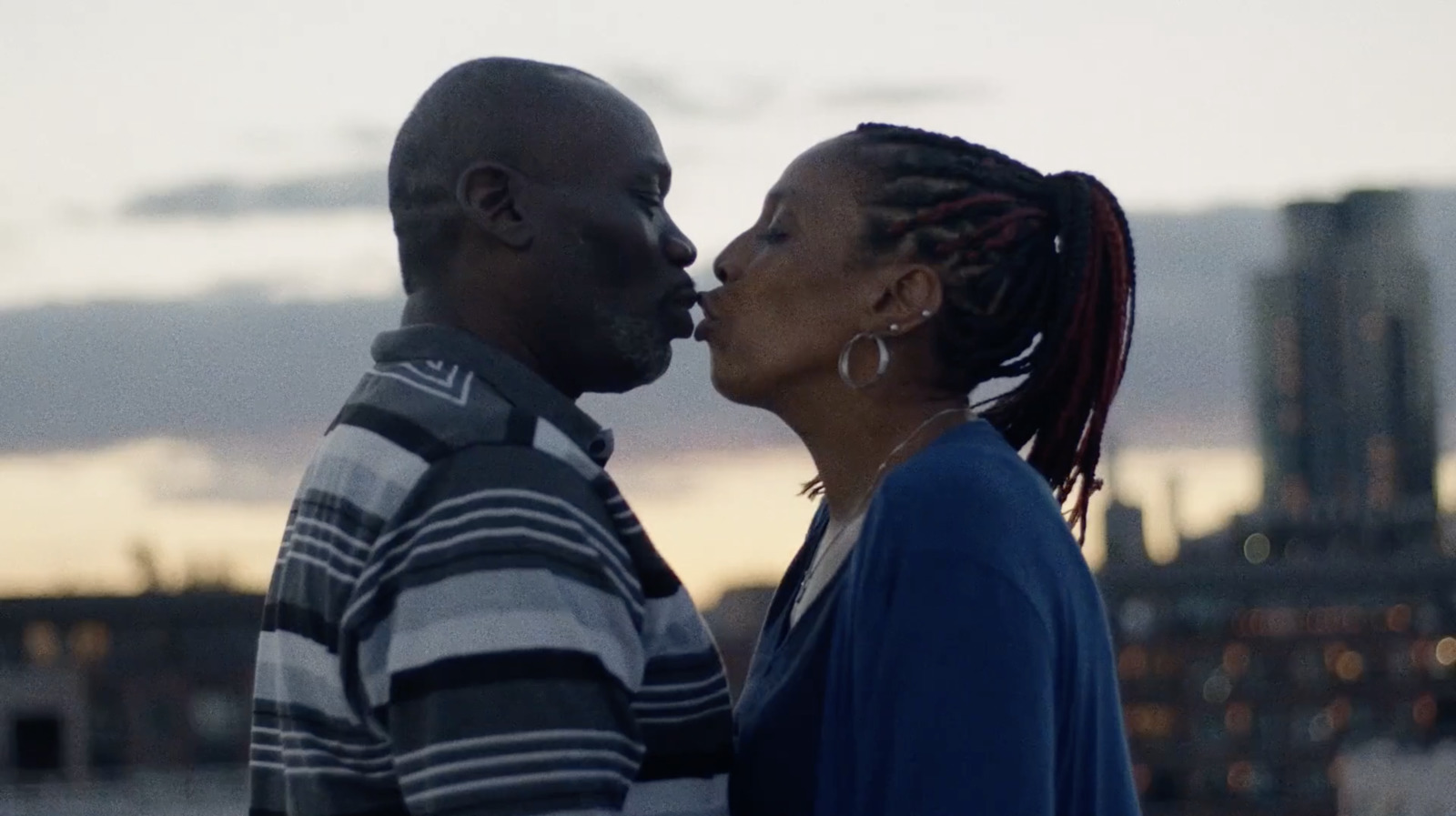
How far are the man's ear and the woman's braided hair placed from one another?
2.00 feet

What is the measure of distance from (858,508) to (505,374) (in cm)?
77

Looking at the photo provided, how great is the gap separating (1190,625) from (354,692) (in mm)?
100921

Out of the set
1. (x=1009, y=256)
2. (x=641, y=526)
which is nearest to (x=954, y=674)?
(x=641, y=526)

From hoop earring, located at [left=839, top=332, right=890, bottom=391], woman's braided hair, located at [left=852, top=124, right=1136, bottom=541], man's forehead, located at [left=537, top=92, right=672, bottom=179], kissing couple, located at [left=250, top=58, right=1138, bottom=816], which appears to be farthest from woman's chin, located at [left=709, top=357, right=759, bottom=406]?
man's forehead, located at [left=537, top=92, right=672, bottom=179]

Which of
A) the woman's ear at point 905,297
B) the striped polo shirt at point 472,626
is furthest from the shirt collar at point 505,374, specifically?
the woman's ear at point 905,297

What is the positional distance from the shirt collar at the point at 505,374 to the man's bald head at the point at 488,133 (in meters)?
0.13

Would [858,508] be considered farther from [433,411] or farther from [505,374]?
[433,411]

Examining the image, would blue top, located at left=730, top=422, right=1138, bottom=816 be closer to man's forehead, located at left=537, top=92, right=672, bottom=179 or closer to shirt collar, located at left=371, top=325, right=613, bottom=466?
shirt collar, located at left=371, top=325, right=613, bottom=466

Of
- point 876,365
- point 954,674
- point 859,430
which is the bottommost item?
point 954,674

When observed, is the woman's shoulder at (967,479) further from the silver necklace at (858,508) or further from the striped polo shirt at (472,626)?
the striped polo shirt at (472,626)

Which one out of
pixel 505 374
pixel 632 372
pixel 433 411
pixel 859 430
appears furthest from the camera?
pixel 859 430

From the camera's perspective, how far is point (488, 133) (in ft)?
13.3

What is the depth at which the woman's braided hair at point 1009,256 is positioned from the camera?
4.32 metres

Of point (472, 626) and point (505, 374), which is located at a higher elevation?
point (505, 374)
